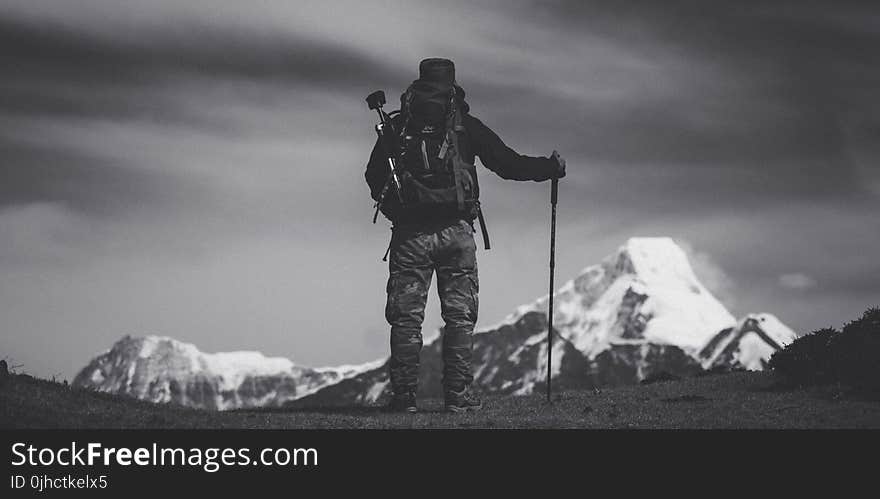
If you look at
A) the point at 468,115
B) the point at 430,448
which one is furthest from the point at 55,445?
the point at 468,115

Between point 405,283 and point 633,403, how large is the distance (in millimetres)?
4279

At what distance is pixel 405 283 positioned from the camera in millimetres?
18844

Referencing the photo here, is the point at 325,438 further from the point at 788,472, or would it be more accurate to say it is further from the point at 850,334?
the point at 850,334

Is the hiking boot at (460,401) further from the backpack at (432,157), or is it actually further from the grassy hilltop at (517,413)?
the backpack at (432,157)

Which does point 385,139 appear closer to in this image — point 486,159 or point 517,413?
point 486,159

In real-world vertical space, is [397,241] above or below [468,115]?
below

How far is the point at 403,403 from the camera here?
1883 centimetres

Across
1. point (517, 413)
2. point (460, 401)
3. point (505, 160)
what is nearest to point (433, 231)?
point (505, 160)

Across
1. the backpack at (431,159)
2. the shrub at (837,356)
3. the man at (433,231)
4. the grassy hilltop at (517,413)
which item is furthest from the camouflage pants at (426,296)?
the shrub at (837,356)

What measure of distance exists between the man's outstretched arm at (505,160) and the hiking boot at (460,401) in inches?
147

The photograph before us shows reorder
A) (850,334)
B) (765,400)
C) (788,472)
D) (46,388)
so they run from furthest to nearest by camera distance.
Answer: (850,334), (765,400), (46,388), (788,472)

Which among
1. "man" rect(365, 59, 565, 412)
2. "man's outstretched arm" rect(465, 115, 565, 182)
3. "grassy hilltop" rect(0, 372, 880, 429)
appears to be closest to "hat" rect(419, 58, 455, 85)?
"man" rect(365, 59, 565, 412)

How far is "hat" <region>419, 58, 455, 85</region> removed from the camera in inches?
736

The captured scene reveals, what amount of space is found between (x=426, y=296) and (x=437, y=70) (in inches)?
145
